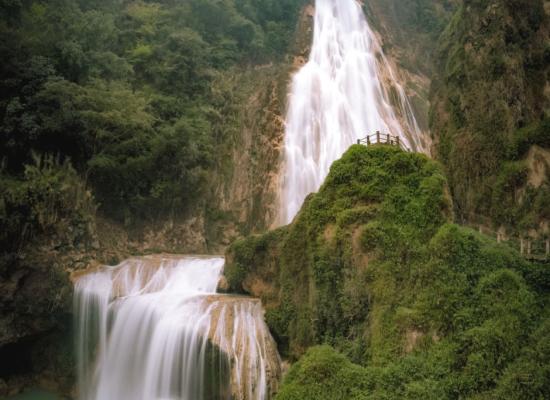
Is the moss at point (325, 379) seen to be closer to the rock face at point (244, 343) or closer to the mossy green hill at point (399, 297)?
the mossy green hill at point (399, 297)

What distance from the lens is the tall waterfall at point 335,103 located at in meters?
28.9

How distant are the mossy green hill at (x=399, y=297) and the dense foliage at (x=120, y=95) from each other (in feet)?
36.1

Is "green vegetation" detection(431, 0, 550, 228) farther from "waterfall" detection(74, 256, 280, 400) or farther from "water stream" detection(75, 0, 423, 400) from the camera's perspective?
"waterfall" detection(74, 256, 280, 400)

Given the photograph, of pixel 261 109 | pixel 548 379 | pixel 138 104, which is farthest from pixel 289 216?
pixel 548 379

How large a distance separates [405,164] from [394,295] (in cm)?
416

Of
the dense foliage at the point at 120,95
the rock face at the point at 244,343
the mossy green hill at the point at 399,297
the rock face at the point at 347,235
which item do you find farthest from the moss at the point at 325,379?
the dense foliage at the point at 120,95

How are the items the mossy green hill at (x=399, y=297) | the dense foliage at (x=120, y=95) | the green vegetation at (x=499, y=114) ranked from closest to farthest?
the mossy green hill at (x=399, y=297) < the green vegetation at (x=499, y=114) < the dense foliage at (x=120, y=95)

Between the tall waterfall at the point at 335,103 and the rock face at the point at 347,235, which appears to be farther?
the tall waterfall at the point at 335,103

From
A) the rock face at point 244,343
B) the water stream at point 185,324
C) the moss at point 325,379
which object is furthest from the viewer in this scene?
the water stream at point 185,324

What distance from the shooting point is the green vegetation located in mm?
20484

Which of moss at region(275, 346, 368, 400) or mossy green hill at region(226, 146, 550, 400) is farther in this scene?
moss at region(275, 346, 368, 400)

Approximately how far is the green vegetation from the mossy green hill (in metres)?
7.86

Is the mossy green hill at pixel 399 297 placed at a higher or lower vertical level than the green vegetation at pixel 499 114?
lower

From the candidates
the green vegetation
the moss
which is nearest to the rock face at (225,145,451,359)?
the moss
